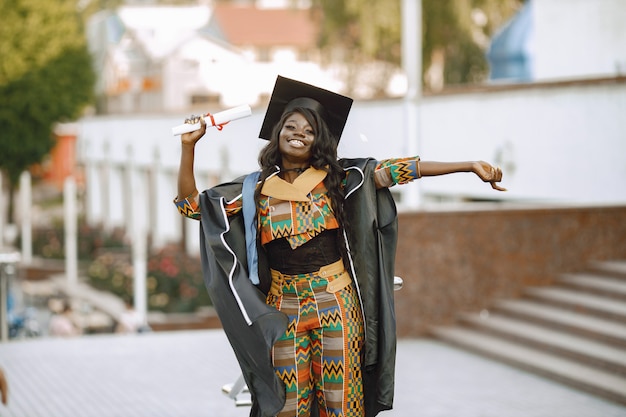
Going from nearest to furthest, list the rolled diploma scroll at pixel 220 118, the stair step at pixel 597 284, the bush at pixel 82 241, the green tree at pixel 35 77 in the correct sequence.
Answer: the rolled diploma scroll at pixel 220 118 < the stair step at pixel 597 284 < the bush at pixel 82 241 < the green tree at pixel 35 77

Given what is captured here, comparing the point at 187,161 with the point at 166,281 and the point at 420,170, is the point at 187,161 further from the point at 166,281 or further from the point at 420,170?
the point at 166,281

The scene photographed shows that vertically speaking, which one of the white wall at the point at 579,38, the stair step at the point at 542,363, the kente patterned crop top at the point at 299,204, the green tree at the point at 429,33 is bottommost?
the stair step at the point at 542,363

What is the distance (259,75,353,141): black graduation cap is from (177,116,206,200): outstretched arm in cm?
36

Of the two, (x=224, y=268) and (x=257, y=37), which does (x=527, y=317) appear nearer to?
(x=224, y=268)

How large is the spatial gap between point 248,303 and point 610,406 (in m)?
4.77

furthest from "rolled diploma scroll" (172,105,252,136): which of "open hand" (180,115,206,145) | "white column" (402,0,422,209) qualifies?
"white column" (402,0,422,209)

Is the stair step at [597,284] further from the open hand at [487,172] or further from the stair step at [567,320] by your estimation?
the open hand at [487,172]

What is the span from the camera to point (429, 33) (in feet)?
101

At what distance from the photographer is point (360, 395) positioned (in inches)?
207

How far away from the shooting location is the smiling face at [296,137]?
521cm

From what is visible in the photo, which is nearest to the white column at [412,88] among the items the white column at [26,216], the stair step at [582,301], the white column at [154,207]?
the stair step at [582,301]

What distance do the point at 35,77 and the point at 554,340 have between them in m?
34.3

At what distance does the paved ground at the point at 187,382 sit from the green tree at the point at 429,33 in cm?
1769

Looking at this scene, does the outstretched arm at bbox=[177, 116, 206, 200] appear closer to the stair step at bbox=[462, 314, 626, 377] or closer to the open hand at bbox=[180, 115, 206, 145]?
the open hand at bbox=[180, 115, 206, 145]
